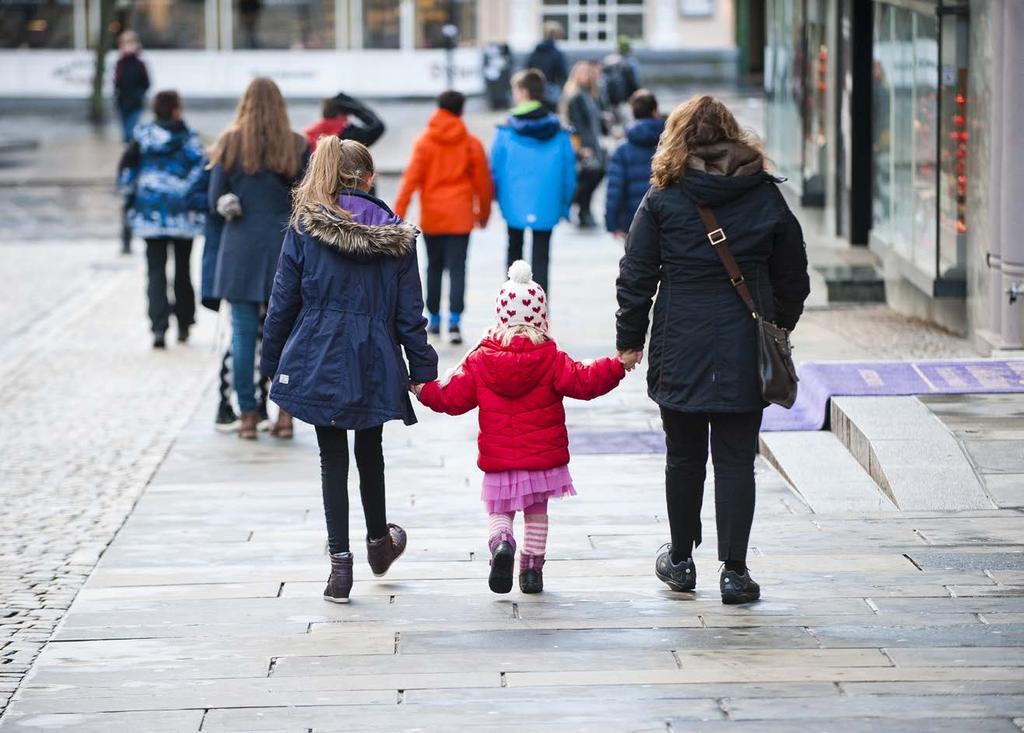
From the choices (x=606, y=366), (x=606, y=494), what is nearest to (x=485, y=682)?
(x=606, y=366)

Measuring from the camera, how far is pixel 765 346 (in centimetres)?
613

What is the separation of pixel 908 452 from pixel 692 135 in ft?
8.23

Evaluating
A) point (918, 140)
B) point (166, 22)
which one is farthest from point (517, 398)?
point (166, 22)

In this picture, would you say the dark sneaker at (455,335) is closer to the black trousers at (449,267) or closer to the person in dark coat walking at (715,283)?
the black trousers at (449,267)

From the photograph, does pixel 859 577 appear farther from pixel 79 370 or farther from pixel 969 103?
pixel 79 370

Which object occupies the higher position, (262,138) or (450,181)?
(262,138)

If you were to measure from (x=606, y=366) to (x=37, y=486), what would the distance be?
12.7 ft

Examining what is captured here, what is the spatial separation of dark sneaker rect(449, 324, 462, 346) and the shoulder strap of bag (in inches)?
253

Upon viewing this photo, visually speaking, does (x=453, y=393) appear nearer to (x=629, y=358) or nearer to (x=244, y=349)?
(x=629, y=358)

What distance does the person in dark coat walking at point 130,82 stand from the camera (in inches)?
1096

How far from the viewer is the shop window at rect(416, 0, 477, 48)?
117 ft

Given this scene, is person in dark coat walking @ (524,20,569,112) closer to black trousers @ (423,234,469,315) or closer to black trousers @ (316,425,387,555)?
black trousers @ (423,234,469,315)

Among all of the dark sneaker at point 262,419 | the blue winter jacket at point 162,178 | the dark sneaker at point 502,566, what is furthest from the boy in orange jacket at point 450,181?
the dark sneaker at point 502,566

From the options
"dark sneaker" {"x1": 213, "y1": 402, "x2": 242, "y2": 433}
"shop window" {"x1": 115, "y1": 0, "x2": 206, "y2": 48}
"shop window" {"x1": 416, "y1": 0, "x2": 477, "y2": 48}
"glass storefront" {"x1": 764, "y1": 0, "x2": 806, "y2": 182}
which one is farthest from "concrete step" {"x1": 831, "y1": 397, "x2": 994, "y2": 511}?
"shop window" {"x1": 115, "y1": 0, "x2": 206, "y2": 48}
